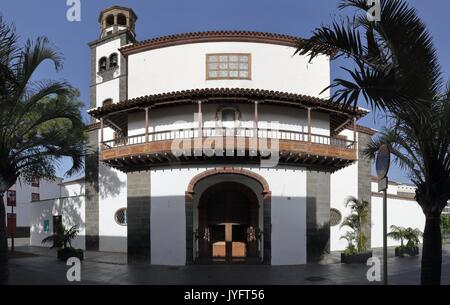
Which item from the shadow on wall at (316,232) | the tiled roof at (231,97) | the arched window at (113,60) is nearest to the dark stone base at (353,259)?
the shadow on wall at (316,232)

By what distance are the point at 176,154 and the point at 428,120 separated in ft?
34.6

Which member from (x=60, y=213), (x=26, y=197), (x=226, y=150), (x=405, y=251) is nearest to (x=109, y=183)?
(x=60, y=213)

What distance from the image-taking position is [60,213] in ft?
91.5

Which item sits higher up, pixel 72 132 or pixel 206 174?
pixel 72 132

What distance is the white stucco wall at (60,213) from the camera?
25781 mm

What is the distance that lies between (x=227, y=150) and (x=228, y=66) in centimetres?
483

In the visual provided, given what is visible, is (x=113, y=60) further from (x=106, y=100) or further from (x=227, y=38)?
(x=227, y=38)

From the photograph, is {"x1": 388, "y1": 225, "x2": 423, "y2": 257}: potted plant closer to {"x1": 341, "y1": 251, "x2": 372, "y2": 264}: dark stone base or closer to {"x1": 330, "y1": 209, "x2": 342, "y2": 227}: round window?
{"x1": 330, "y1": 209, "x2": 342, "y2": 227}: round window

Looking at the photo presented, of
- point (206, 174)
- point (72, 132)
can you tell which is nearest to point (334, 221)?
point (206, 174)

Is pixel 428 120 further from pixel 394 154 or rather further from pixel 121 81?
pixel 121 81

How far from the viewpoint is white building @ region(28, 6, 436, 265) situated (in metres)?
16.2

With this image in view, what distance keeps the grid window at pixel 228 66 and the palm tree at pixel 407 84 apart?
11414mm

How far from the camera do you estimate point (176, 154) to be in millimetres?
15922

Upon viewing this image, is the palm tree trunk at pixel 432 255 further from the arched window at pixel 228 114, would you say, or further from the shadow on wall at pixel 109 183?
the shadow on wall at pixel 109 183
